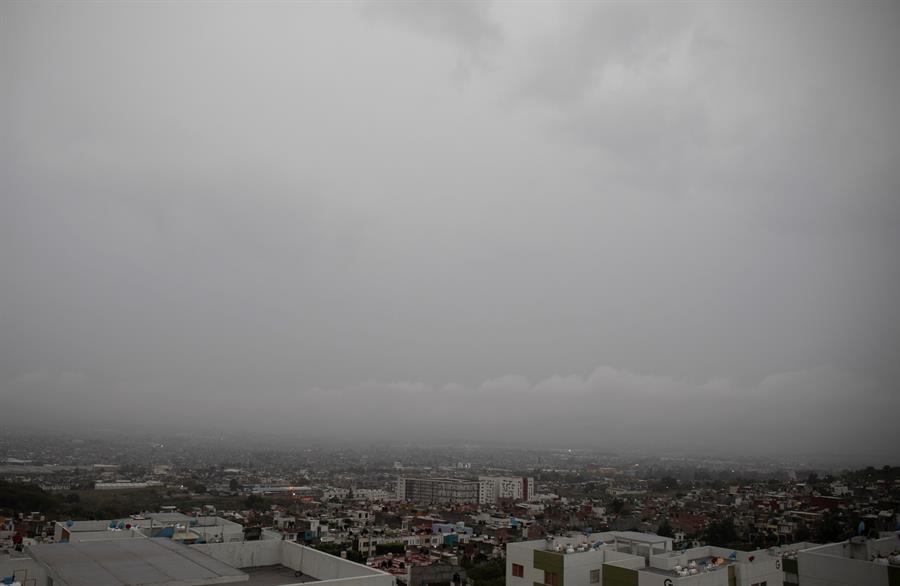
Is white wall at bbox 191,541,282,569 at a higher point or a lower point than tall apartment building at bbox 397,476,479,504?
higher

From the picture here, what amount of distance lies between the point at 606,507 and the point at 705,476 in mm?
14932

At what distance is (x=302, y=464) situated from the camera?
7419cm

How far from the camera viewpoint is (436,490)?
4956 cm

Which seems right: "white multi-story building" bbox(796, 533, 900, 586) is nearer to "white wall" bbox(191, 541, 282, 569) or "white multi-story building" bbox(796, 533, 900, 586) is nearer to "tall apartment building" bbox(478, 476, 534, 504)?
"white wall" bbox(191, 541, 282, 569)

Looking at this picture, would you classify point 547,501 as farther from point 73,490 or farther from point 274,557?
point 274,557

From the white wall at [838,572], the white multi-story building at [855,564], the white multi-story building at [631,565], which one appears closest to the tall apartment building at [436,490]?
the white multi-story building at [631,565]

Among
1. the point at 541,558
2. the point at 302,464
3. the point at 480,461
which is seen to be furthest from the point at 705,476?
the point at 480,461

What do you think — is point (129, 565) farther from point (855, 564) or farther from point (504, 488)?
point (504, 488)

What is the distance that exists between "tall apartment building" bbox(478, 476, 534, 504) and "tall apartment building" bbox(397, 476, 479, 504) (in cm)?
74

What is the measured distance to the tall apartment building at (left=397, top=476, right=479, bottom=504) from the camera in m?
48.1

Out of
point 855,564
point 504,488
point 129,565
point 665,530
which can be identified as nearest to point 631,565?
point 855,564

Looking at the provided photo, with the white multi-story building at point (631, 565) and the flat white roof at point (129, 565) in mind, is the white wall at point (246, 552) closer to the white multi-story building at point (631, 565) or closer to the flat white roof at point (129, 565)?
the flat white roof at point (129, 565)

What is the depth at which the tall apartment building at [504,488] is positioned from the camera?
49.2 metres

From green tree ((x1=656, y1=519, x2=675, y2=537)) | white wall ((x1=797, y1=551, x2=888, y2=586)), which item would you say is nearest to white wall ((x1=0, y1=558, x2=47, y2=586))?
white wall ((x1=797, y1=551, x2=888, y2=586))
